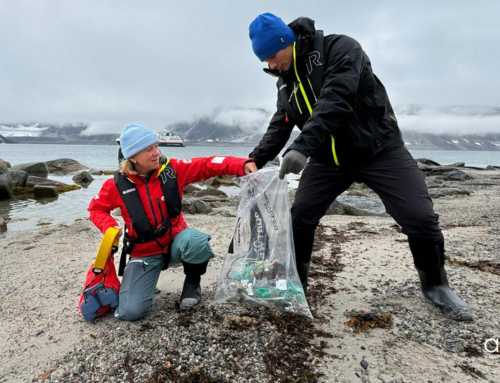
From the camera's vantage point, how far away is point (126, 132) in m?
3.15

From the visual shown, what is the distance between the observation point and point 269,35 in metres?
2.66

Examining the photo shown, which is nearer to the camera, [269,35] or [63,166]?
[269,35]

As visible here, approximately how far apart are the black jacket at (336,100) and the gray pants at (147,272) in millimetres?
1407

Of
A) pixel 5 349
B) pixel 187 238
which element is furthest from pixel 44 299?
pixel 187 238

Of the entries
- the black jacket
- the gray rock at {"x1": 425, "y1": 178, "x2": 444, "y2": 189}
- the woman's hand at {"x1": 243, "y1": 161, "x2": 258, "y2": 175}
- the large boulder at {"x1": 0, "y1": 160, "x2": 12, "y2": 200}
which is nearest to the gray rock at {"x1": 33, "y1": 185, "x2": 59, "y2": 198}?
the large boulder at {"x1": 0, "y1": 160, "x2": 12, "y2": 200}

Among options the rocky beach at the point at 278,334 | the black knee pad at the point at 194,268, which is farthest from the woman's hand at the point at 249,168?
the rocky beach at the point at 278,334

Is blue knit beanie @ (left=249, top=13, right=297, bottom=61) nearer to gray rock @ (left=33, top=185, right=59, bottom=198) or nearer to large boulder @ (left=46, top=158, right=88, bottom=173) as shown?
gray rock @ (left=33, top=185, right=59, bottom=198)

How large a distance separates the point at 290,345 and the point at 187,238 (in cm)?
140

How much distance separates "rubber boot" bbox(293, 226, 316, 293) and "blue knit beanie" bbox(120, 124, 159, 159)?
166cm

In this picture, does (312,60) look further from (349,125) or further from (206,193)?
(206,193)

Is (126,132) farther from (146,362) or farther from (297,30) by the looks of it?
(146,362)

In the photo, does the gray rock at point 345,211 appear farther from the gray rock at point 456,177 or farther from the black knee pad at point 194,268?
the gray rock at point 456,177

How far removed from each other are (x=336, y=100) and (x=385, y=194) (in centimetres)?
100

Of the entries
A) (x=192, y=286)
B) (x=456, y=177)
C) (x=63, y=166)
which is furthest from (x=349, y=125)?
(x=63, y=166)
